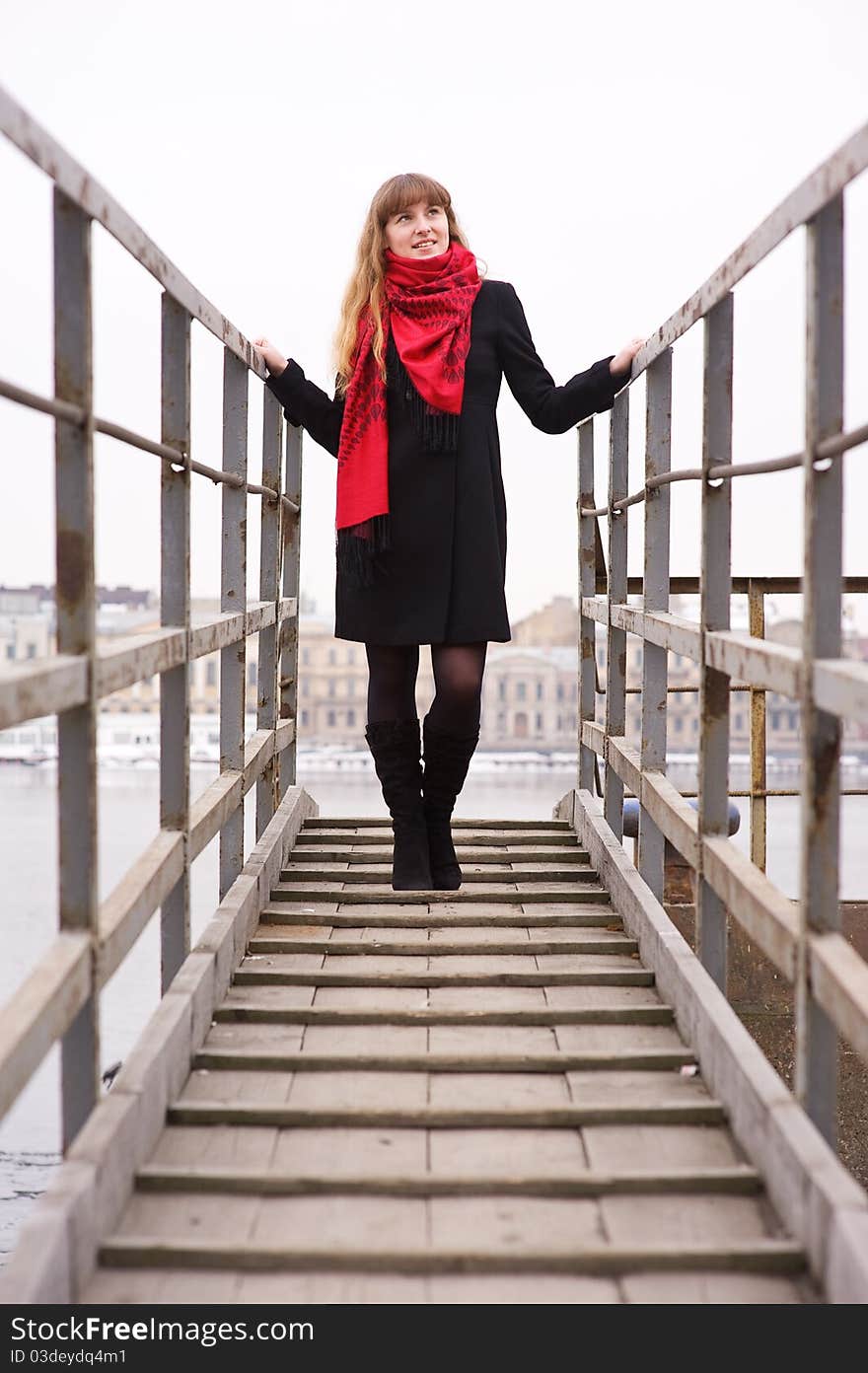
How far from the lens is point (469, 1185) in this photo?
78.2 inches

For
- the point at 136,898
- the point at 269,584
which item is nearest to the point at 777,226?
the point at 136,898

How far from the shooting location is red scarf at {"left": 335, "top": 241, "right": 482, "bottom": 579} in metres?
3.20

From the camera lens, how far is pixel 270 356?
3418mm

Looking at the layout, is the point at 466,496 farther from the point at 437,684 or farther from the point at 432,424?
the point at 437,684

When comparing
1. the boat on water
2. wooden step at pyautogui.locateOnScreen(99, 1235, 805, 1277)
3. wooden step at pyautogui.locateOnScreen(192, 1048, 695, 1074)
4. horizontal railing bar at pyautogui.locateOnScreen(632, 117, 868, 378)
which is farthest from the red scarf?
wooden step at pyautogui.locateOnScreen(99, 1235, 805, 1277)

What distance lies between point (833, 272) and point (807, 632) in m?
0.44

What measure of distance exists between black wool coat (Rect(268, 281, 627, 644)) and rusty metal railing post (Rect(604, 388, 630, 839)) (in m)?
0.44

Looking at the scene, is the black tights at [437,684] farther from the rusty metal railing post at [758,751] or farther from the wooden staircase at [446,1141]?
the rusty metal railing post at [758,751]

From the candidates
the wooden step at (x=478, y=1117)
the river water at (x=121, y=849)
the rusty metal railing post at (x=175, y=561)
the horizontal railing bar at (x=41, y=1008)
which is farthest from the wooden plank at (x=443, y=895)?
the river water at (x=121, y=849)

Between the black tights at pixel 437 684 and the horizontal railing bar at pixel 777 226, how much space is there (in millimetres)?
799

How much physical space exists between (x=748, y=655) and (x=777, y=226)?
1.98 feet

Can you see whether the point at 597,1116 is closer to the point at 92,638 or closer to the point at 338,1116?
the point at 338,1116

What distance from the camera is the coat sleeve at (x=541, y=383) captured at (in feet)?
10.7
